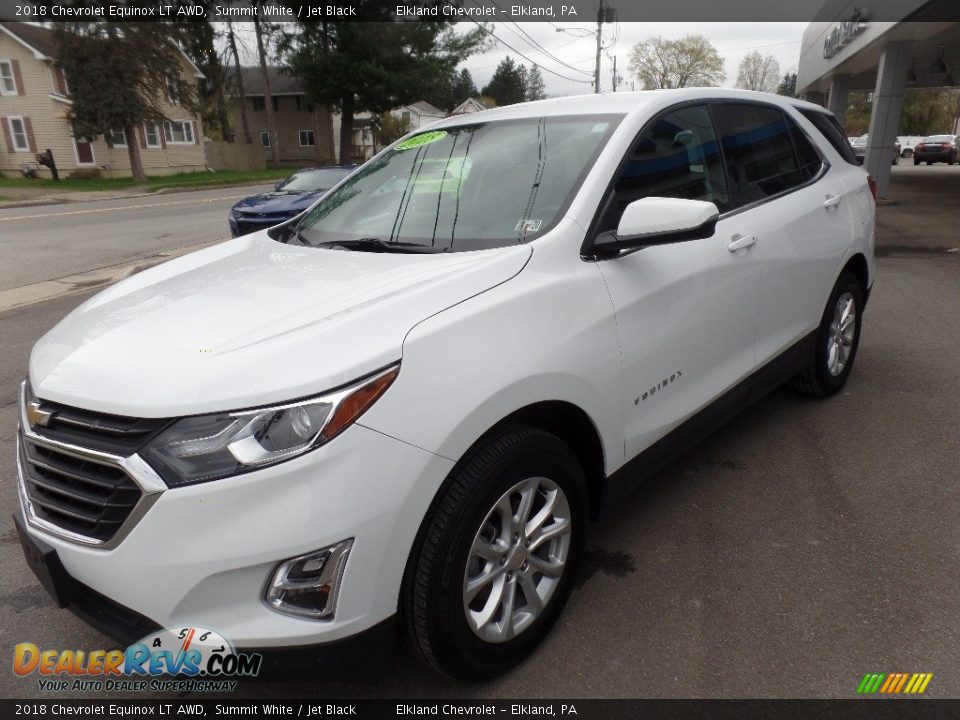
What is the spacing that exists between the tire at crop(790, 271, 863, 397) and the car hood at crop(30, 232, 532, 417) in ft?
8.34

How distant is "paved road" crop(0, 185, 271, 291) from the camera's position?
1087 centimetres

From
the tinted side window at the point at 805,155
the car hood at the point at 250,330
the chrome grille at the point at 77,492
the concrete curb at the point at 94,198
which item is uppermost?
the tinted side window at the point at 805,155

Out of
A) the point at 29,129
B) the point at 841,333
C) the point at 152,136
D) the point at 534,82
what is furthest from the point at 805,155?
the point at 534,82

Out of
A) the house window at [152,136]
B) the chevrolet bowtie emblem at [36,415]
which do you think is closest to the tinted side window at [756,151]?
the chevrolet bowtie emblem at [36,415]

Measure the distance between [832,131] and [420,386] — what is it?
3.82 meters

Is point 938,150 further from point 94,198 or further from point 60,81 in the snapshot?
point 60,81

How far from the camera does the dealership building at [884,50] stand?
555 inches

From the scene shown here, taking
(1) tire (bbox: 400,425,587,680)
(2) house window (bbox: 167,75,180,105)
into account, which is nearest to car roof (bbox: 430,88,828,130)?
(1) tire (bbox: 400,425,587,680)

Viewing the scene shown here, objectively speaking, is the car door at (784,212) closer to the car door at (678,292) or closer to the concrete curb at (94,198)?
the car door at (678,292)

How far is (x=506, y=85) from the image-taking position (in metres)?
95.7

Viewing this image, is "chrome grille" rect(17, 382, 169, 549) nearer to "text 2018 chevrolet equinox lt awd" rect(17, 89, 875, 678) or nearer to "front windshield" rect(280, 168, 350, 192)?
"text 2018 chevrolet equinox lt awd" rect(17, 89, 875, 678)

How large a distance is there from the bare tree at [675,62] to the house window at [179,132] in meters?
41.8

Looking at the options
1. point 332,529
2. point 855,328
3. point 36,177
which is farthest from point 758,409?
point 36,177

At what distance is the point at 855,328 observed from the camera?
4.48 m
